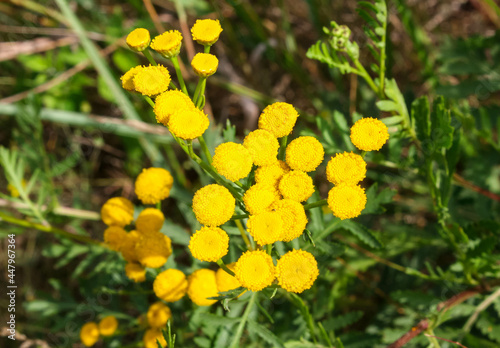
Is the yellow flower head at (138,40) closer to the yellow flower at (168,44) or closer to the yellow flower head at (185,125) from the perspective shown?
the yellow flower at (168,44)

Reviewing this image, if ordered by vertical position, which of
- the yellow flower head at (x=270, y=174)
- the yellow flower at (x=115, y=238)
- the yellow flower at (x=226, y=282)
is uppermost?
the yellow flower at (x=115, y=238)

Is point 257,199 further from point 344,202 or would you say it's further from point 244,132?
point 244,132

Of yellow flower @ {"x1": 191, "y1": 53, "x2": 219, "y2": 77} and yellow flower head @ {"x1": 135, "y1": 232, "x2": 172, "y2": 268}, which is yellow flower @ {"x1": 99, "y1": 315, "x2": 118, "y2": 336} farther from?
yellow flower @ {"x1": 191, "y1": 53, "x2": 219, "y2": 77}

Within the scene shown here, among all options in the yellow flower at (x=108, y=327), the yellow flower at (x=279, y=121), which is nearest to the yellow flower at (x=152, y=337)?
the yellow flower at (x=108, y=327)

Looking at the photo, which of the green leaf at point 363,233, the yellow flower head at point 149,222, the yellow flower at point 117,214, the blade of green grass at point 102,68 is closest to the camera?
the green leaf at point 363,233

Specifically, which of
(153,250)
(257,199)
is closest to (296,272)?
(257,199)

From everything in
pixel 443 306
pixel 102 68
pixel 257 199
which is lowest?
pixel 443 306
